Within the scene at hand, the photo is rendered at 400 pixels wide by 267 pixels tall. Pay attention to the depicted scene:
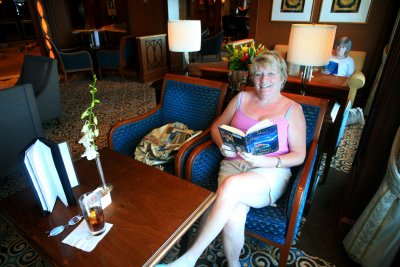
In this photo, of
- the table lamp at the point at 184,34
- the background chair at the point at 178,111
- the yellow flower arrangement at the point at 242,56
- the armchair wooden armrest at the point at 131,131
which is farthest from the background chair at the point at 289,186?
the table lamp at the point at 184,34

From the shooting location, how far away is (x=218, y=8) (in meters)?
9.82

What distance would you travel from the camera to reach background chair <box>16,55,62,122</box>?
116 inches

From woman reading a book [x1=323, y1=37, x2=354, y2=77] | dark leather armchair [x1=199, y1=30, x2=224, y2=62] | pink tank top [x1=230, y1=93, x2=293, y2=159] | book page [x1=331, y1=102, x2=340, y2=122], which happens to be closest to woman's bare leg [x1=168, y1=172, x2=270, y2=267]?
pink tank top [x1=230, y1=93, x2=293, y2=159]

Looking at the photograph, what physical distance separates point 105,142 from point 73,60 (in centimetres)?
289

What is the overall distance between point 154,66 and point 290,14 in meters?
2.75

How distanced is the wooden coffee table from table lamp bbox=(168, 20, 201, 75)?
124 cm

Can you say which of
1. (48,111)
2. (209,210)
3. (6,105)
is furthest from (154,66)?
(209,210)

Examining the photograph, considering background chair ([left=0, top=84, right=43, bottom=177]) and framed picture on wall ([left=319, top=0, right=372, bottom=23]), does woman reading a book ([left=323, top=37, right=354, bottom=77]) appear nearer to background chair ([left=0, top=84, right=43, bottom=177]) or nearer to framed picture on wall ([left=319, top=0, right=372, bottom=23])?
framed picture on wall ([left=319, top=0, right=372, bottom=23])

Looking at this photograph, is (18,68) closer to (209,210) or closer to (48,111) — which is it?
(48,111)

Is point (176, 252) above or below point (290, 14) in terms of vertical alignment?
below

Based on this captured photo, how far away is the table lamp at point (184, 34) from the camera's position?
2.12 meters

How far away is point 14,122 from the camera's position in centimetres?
222

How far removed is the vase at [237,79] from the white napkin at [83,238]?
1.38m

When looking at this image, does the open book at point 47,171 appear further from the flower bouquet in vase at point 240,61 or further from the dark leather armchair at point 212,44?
the dark leather armchair at point 212,44
